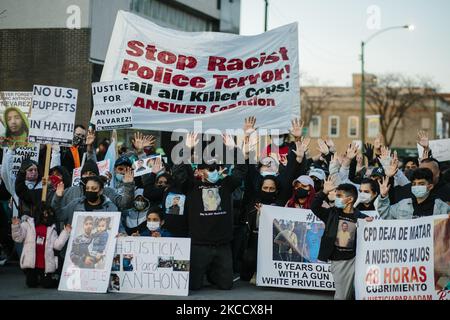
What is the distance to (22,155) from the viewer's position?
485 inches

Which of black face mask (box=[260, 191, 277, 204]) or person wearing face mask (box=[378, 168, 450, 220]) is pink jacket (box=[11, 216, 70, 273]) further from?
person wearing face mask (box=[378, 168, 450, 220])

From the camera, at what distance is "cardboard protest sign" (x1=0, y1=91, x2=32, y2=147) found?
1348 centimetres

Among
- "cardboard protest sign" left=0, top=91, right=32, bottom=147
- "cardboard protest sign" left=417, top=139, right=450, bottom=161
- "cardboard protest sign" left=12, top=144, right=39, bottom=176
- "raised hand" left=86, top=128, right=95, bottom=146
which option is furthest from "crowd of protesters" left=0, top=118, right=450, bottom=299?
"cardboard protest sign" left=0, top=91, right=32, bottom=147

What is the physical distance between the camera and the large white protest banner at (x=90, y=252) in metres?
9.66

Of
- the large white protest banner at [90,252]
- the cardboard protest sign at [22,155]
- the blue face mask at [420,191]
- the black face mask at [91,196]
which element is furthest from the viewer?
the cardboard protest sign at [22,155]

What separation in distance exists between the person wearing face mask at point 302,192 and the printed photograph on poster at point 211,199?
1134mm

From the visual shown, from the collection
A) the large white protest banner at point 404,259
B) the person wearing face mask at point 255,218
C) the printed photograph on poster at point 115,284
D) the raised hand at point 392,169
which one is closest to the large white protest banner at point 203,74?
the person wearing face mask at point 255,218

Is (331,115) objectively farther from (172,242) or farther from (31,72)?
(172,242)

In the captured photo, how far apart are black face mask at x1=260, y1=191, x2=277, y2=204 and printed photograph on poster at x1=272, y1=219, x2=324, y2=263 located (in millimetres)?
484

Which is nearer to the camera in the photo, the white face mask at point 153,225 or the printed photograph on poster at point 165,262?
the printed photograph on poster at point 165,262

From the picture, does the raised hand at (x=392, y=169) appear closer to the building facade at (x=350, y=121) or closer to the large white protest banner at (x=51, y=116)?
the large white protest banner at (x=51, y=116)

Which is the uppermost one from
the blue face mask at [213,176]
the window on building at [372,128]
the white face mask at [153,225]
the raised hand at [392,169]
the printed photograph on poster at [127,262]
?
the window on building at [372,128]

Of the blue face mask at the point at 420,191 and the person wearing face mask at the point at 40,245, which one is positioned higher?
the blue face mask at the point at 420,191

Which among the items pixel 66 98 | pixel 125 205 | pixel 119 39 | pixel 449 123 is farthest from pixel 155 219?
pixel 449 123
